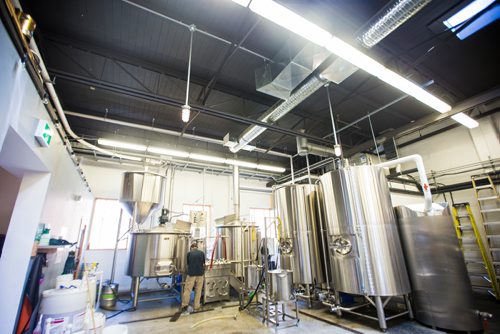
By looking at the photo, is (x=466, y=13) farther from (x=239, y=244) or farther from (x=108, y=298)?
(x=108, y=298)

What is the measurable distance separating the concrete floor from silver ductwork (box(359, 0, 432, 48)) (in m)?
4.28

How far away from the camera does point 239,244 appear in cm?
640

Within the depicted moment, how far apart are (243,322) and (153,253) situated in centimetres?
264

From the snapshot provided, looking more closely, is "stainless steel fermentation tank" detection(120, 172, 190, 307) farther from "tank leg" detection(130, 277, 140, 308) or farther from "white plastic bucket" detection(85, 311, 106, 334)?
"white plastic bucket" detection(85, 311, 106, 334)

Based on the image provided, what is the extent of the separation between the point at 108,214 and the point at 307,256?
663 centimetres

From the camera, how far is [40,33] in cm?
365

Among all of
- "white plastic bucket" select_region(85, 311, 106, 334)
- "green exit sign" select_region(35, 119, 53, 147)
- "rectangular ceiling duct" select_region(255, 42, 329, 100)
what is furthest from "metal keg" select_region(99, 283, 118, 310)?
"rectangular ceiling duct" select_region(255, 42, 329, 100)

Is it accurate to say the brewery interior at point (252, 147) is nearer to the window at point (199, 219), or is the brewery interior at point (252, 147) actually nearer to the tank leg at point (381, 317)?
the tank leg at point (381, 317)

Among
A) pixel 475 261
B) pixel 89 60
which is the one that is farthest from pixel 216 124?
pixel 475 261

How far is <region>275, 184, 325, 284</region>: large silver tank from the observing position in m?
4.75

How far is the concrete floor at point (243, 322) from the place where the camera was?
3.53 m

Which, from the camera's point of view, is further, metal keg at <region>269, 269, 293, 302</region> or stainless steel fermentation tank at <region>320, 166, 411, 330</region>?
metal keg at <region>269, 269, 293, 302</region>

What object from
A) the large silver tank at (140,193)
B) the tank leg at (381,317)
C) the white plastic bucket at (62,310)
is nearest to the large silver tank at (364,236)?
the tank leg at (381,317)

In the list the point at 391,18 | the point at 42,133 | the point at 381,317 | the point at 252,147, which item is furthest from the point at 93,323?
the point at 391,18
